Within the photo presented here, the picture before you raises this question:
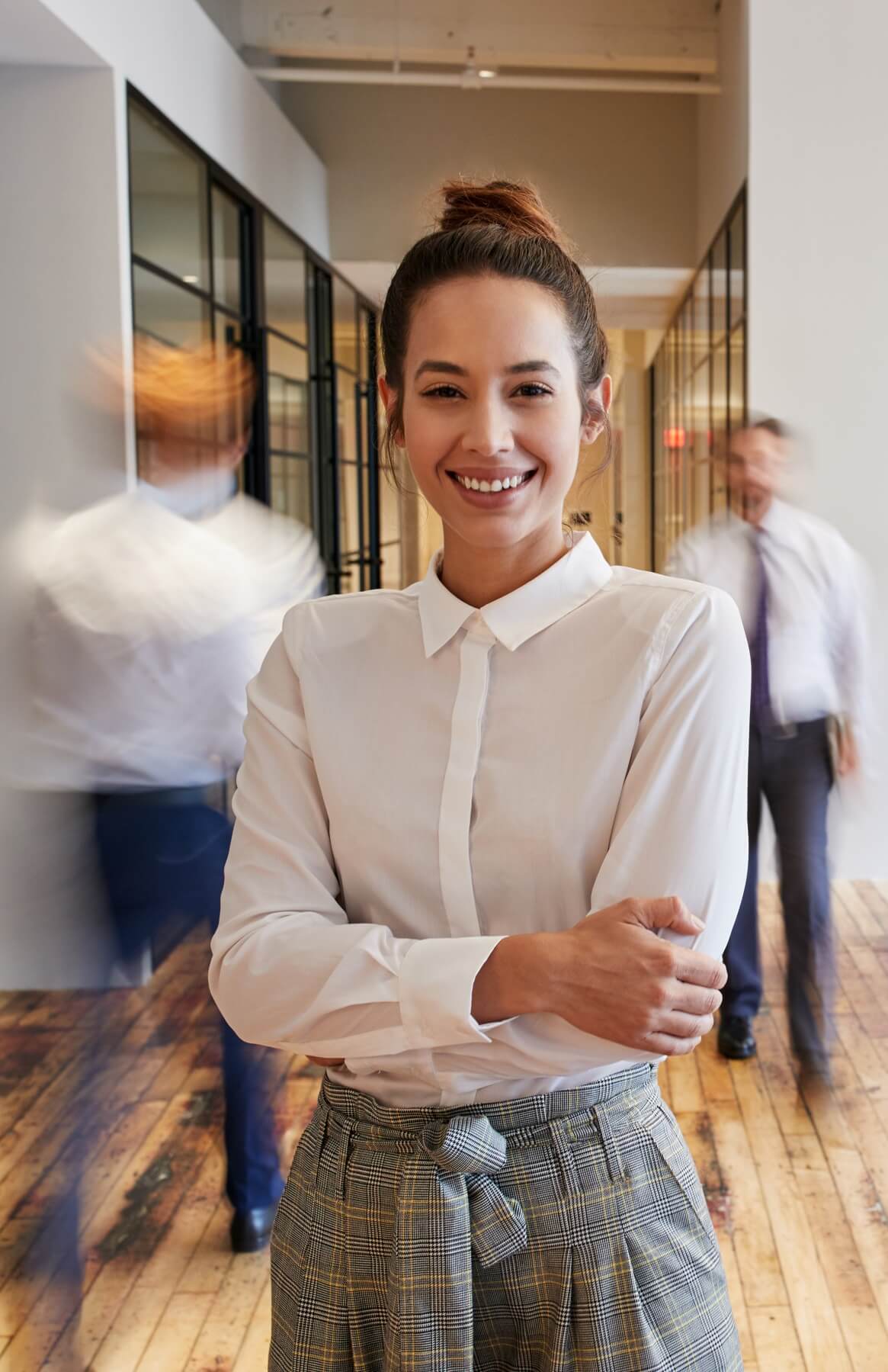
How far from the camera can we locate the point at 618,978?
997mm

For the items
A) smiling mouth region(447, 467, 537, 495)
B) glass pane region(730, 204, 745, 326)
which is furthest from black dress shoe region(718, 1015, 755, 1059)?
glass pane region(730, 204, 745, 326)

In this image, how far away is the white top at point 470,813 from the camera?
3.45 ft

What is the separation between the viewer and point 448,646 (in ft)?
3.84

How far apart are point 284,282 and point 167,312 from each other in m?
2.39

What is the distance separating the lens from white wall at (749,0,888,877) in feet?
18.1

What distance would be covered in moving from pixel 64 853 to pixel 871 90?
4588mm

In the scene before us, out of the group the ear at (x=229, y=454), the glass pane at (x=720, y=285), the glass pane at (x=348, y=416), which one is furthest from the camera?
the glass pane at (x=348, y=416)

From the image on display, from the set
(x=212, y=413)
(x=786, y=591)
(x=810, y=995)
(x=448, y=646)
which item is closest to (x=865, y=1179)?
(x=810, y=995)

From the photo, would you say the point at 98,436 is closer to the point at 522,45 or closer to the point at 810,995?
the point at 810,995

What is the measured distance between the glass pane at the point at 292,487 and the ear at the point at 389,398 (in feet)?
17.9

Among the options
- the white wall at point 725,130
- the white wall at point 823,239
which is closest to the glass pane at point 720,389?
the white wall at point 725,130

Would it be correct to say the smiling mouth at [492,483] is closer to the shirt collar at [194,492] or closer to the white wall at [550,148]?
the shirt collar at [194,492]

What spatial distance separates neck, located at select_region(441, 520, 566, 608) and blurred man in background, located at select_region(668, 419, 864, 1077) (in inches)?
103

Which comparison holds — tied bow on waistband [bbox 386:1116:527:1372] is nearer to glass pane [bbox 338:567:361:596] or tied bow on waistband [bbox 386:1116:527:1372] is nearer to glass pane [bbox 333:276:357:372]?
glass pane [bbox 338:567:361:596]
